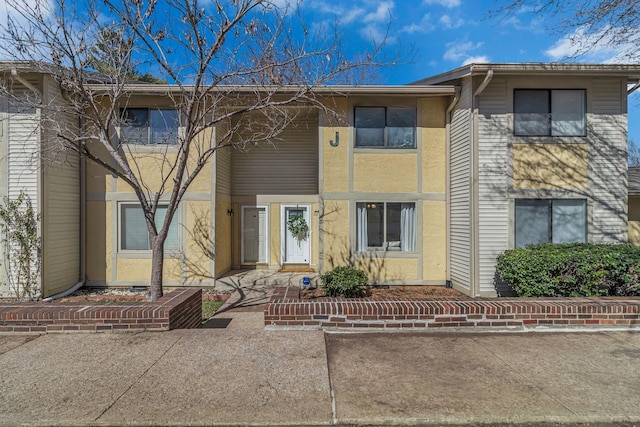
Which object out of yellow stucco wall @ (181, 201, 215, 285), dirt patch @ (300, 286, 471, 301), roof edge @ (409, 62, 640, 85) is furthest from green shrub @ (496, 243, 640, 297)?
yellow stucco wall @ (181, 201, 215, 285)

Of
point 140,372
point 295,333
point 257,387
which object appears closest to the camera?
point 257,387

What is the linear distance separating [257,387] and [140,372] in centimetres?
131

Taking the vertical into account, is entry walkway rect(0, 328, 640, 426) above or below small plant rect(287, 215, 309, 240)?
below

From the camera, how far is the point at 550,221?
25.7 ft

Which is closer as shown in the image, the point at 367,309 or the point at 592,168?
the point at 367,309

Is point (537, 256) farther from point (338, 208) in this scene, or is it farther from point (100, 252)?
point (100, 252)

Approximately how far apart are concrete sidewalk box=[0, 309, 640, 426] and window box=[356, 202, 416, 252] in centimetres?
441

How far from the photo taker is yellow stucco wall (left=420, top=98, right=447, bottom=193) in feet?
28.6

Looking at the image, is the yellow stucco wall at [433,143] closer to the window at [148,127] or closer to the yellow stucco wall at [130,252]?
the yellow stucco wall at [130,252]

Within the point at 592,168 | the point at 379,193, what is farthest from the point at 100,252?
the point at 592,168

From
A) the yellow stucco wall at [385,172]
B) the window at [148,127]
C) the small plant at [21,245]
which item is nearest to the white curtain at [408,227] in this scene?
the yellow stucco wall at [385,172]

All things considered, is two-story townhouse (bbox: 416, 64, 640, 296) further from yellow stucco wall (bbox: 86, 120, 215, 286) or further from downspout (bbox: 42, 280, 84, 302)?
downspout (bbox: 42, 280, 84, 302)

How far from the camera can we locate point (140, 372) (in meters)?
3.42

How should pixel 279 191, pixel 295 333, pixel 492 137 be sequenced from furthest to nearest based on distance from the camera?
pixel 279 191, pixel 492 137, pixel 295 333
